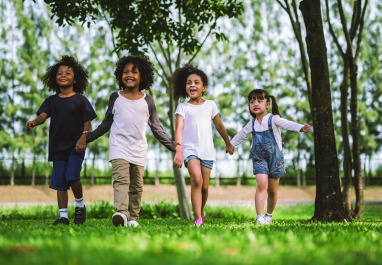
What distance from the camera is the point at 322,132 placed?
26.9 feet

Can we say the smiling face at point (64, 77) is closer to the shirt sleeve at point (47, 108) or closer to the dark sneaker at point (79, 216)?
the shirt sleeve at point (47, 108)

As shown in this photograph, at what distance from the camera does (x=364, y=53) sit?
2903 cm

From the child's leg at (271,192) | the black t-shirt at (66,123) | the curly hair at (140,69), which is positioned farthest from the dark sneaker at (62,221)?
the child's leg at (271,192)

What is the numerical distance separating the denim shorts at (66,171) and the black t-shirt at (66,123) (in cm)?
7

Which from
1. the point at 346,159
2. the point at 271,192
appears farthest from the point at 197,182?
the point at 346,159

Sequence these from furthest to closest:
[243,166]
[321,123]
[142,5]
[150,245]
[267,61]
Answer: [243,166], [267,61], [142,5], [321,123], [150,245]

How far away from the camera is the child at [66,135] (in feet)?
23.6

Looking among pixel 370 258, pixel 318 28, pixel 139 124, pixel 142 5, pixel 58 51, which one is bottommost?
pixel 370 258

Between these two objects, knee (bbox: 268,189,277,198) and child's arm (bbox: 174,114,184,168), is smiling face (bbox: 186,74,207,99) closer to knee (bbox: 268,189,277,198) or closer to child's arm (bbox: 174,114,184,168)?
child's arm (bbox: 174,114,184,168)

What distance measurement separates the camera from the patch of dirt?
26953 millimetres

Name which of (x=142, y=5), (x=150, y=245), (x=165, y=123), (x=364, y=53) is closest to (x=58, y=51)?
(x=165, y=123)

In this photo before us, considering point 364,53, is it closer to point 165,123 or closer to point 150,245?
point 165,123

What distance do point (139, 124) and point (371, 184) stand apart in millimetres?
26702

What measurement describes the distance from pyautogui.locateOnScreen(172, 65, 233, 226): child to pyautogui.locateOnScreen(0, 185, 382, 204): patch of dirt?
18844 millimetres
